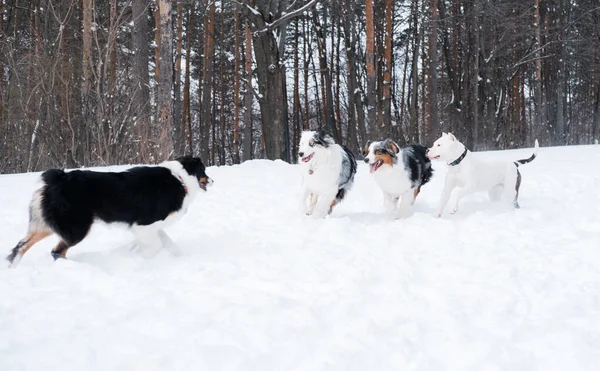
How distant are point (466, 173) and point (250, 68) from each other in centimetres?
1445

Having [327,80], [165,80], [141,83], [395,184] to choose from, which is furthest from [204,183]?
[327,80]

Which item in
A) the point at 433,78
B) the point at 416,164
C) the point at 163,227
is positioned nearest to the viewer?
the point at 163,227

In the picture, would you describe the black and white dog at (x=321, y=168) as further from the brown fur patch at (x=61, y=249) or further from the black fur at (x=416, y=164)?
the brown fur patch at (x=61, y=249)

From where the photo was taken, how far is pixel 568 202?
5957 mm

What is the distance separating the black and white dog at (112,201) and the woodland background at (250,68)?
18.8 ft

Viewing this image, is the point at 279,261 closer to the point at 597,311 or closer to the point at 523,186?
the point at 597,311

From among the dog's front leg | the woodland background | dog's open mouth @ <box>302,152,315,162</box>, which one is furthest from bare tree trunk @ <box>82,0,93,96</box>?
the dog's front leg

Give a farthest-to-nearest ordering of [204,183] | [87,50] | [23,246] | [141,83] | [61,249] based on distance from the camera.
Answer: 1. [141,83]
2. [87,50]
3. [204,183]
4. [61,249]
5. [23,246]

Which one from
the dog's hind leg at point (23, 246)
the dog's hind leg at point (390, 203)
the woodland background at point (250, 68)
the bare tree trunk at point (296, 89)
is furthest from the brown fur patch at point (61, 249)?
the bare tree trunk at point (296, 89)

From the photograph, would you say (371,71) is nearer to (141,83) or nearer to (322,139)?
(141,83)

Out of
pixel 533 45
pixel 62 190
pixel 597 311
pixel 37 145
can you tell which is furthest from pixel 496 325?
pixel 533 45

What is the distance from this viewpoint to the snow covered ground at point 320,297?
2420 mm

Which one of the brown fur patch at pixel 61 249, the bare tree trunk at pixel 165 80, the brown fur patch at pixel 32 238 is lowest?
the brown fur patch at pixel 61 249

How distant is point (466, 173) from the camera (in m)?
5.67
